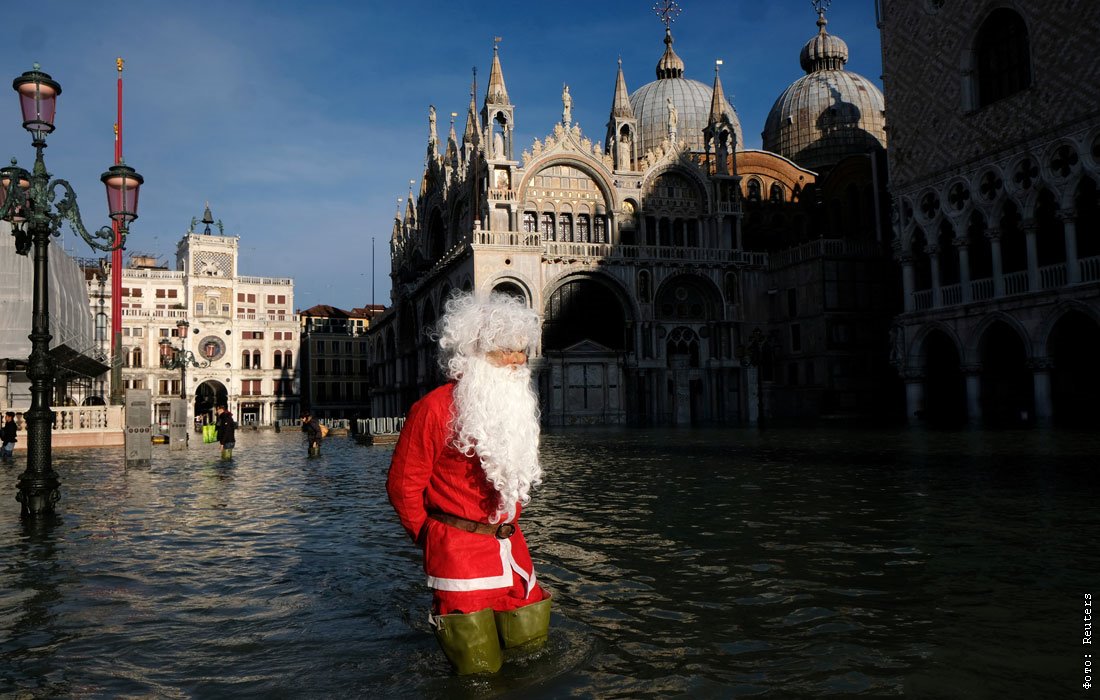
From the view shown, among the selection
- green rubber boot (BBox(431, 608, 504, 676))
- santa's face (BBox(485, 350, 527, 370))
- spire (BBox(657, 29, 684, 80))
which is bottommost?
green rubber boot (BBox(431, 608, 504, 676))

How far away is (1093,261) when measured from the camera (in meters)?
26.5

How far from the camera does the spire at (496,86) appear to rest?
40.4 meters

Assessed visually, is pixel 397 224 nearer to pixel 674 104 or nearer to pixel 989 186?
pixel 674 104

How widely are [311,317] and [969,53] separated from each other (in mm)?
66154

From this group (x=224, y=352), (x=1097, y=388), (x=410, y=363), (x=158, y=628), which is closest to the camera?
(x=158, y=628)

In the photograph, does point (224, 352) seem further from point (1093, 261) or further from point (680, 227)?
point (1093, 261)

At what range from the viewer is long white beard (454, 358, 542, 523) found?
160 inches

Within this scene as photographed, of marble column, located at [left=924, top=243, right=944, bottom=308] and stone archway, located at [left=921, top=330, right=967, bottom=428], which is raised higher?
marble column, located at [left=924, top=243, right=944, bottom=308]

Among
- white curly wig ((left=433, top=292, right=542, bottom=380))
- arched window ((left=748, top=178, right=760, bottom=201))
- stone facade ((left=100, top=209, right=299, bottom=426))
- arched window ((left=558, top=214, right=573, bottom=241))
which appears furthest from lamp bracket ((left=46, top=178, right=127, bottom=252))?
stone facade ((left=100, top=209, right=299, bottom=426))

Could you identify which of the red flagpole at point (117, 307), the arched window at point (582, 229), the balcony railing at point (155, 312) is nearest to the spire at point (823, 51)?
the arched window at point (582, 229)

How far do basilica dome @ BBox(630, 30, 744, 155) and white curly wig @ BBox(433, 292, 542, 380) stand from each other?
53439 millimetres

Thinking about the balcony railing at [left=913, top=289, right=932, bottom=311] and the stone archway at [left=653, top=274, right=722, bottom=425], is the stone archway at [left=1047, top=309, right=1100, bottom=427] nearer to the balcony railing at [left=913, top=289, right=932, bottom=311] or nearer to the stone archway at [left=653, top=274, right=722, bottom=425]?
the balcony railing at [left=913, top=289, right=932, bottom=311]

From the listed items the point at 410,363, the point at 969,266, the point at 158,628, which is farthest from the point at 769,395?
the point at 158,628

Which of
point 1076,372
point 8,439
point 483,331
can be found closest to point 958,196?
point 1076,372
